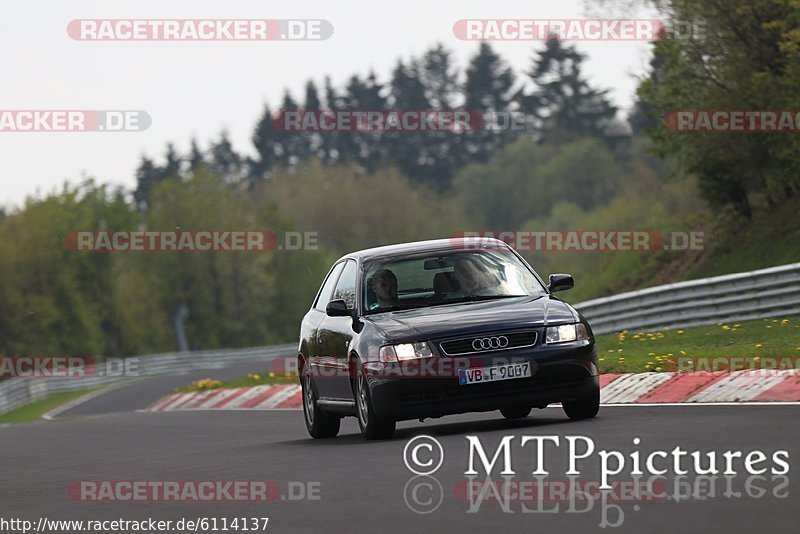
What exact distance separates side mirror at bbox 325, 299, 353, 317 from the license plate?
4.86 feet

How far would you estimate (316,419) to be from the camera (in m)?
14.5

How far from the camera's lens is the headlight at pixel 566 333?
1241 cm

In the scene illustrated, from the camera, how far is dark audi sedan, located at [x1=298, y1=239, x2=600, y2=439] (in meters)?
12.2

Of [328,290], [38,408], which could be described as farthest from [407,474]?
[38,408]

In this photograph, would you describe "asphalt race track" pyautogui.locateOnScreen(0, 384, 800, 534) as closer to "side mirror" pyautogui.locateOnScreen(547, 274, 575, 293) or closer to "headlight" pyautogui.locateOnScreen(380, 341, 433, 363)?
"headlight" pyautogui.locateOnScreen(380, 341, 433, 363)

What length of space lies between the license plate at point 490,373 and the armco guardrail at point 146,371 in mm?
34561

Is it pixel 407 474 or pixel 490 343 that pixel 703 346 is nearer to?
pixel 490 343

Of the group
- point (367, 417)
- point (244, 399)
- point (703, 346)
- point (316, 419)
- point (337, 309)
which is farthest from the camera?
point (244, 399)

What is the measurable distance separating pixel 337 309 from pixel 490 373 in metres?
1.67

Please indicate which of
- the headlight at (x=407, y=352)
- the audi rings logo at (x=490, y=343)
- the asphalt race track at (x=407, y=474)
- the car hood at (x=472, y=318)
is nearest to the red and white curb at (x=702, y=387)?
the asphalt race track at (x=407, y=474)

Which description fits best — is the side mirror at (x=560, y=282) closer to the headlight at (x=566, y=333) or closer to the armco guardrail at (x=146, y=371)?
the headlight at (x=566, y=333)

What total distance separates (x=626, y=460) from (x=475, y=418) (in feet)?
18.5

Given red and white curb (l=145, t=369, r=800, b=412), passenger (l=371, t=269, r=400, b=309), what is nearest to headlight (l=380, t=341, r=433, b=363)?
passenger (l=371, t=269, r=400, b=309)

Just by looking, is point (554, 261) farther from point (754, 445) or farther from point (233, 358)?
point (754, 445)
